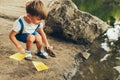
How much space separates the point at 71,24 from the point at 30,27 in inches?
61.3

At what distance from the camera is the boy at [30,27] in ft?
16.5

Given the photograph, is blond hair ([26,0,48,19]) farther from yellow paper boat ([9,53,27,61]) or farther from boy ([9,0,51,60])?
yellow paper boat ([9,53,27,61])

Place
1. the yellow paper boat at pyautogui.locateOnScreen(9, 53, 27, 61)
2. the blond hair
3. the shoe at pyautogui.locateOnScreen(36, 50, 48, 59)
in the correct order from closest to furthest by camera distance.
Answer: the blond hair < the yellow paper boat at pyautogui.locateOnScreen(9, 53, 27, 61) < the shoe at pyautogui.locateOnScreen(36, 50, 48, 59)

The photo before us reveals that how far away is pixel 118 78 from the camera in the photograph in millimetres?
5621

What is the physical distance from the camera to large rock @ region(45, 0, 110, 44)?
262 inches

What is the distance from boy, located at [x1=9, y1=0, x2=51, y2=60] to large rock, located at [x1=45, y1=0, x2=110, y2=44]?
4.07 ft

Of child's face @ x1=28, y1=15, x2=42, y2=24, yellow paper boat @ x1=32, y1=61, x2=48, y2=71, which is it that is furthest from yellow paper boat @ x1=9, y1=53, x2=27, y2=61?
child's face @ x1=28, y1=15, x2=42, y2=24

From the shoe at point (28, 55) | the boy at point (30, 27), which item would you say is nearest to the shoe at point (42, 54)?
the boy at point (30, 27)

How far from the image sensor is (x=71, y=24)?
6.67m

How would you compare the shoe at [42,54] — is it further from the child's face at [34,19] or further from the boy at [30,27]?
the child's face at [34,19]

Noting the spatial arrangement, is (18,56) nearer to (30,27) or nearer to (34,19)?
(30,27)

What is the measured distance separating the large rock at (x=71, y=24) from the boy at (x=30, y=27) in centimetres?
124

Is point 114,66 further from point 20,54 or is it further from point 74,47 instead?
point 20,54

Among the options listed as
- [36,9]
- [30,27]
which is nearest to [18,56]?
[30,27]
